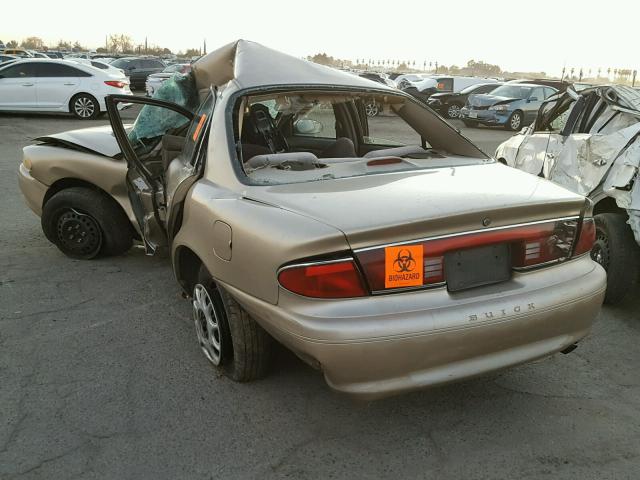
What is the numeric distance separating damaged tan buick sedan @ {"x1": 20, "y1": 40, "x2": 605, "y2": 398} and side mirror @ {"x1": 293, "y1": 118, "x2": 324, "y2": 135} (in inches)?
12.8

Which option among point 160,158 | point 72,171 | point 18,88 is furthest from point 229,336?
point 18,88

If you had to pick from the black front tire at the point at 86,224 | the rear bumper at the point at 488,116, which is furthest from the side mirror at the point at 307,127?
the rear bumper at the point at 488,116

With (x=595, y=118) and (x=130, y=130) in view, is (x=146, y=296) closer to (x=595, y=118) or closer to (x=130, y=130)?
(x=130, y=130)

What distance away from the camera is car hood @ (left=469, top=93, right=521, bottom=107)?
17.7m

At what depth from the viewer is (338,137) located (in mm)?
4203

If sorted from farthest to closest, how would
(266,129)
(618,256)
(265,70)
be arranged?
(618,256)
(266,129)
(265,70)

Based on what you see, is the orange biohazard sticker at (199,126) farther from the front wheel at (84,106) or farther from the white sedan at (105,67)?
the white sedan at (105,67)

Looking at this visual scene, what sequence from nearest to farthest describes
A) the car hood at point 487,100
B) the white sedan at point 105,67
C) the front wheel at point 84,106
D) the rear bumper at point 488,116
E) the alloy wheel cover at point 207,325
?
the alloy wheel cover at point 207,325 < the front wheel at point 84,106 < the white sedan at point 105,67 < the rear bumper at point 488,116 < the car hood at point 487,100

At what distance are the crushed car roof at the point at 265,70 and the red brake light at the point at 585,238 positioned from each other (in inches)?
58.2

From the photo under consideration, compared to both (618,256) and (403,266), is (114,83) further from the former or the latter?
(403,266)

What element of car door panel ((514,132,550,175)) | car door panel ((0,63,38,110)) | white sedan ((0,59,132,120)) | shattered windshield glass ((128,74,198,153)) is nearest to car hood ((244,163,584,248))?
shattered windshield glass ((128,74,198,153))

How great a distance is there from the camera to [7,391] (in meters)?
2.97

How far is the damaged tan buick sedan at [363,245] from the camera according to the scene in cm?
222

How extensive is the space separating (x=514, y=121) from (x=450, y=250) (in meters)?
16.7
